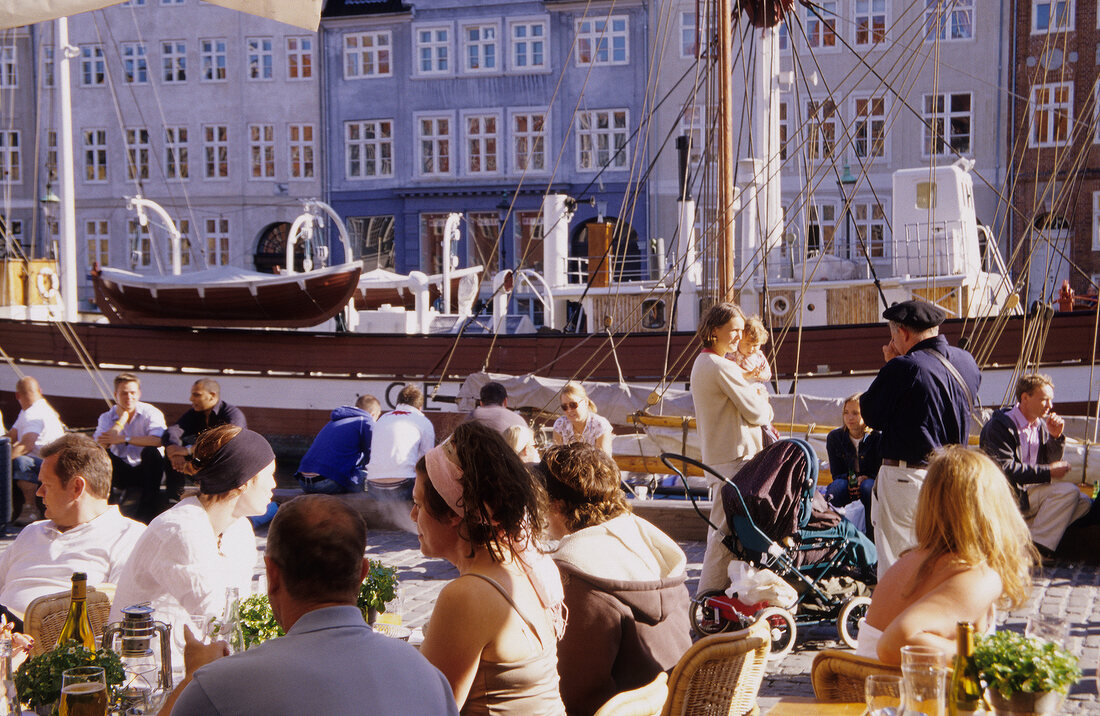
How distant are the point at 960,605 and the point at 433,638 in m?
1.40

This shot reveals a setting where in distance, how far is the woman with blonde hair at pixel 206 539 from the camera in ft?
11.3

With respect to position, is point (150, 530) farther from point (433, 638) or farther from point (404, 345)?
point (404, 345)

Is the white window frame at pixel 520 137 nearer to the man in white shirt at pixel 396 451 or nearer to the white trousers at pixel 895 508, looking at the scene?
the man in white shirt at pixel 396 451

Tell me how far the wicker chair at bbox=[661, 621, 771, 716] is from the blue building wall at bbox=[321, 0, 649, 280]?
27.3 meters

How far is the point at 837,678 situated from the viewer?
313cm

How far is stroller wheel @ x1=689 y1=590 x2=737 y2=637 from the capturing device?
5.77 m

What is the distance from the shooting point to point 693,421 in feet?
30.2

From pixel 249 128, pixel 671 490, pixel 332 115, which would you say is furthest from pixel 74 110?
pixel 671 490

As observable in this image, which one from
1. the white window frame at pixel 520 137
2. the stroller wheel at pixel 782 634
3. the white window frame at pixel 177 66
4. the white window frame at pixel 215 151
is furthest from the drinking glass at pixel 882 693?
the white window frame at pixel 177 66

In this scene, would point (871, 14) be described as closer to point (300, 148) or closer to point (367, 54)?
point (367, 54)

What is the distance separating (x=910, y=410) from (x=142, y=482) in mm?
6521

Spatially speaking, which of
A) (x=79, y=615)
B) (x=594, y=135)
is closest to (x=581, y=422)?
(x=79, y=615)

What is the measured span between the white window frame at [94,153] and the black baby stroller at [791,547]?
31.7 m

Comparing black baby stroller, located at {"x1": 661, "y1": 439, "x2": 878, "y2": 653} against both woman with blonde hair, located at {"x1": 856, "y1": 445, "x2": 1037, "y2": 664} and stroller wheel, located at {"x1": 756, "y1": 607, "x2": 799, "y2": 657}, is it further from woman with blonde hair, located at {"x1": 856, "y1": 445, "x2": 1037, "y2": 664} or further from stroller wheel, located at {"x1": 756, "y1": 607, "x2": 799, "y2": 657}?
woman with blonde hair, located at {"x1": 856, "y1": 445, "x2": 1037, "y2": 664}
